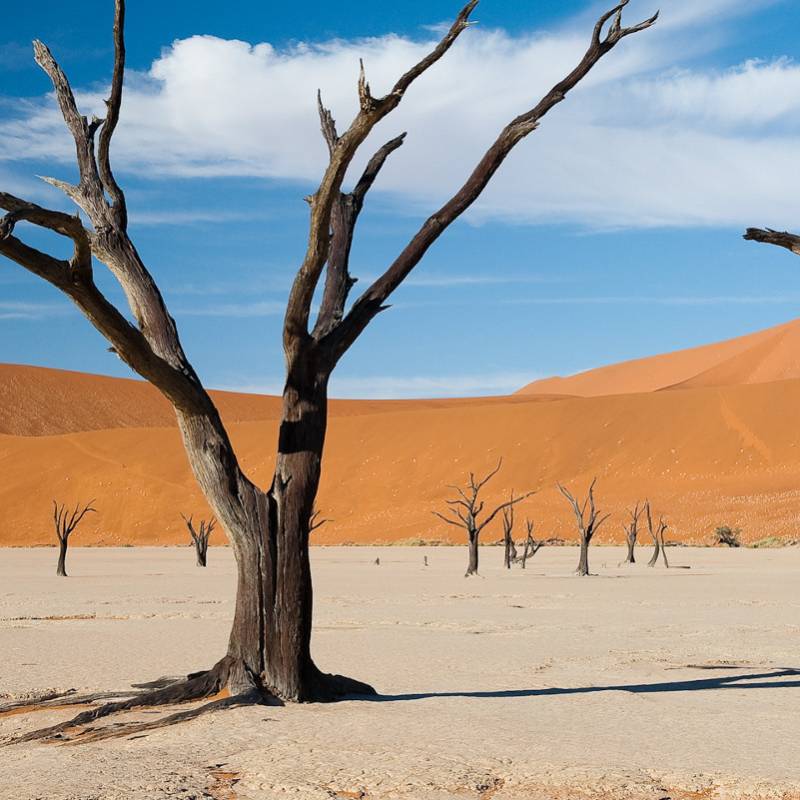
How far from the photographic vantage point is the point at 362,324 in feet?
30.6

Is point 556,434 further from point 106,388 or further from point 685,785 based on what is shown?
point 685,785

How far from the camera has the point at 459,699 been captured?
902 cm

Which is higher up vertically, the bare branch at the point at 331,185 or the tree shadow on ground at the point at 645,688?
the bare branch at the point at 331,185

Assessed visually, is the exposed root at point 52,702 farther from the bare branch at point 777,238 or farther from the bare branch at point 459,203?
the bare branch at point 777,238

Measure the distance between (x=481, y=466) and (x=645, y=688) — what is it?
66813 mm

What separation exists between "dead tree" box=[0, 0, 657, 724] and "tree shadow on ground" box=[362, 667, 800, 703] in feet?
1.47

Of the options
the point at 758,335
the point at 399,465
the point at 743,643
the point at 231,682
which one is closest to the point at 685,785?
the point at 231,682

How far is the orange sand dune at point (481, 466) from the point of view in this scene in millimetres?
62438

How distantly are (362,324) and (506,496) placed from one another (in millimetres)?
60534

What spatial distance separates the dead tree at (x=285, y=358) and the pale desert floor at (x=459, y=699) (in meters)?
0.60

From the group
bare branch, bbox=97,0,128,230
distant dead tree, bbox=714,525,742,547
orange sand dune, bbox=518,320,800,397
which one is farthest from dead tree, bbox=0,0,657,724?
orange sand dune, bbox=518,320,800,397


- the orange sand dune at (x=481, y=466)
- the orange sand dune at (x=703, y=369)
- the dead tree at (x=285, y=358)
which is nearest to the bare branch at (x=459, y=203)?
the dead tree at (x=285, y=358)

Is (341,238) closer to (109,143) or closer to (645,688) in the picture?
(109,143)

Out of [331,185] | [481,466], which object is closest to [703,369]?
[481,466]
